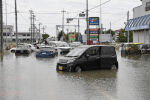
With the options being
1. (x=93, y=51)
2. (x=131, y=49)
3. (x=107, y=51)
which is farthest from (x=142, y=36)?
(x=93, y=51)

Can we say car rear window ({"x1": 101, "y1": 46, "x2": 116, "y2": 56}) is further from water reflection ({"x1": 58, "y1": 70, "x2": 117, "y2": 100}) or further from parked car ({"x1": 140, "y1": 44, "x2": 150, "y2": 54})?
parked car ({"x1": 140, "y1": 44, "x2": 150, "y2": 54})

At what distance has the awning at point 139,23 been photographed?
37297 millimetres

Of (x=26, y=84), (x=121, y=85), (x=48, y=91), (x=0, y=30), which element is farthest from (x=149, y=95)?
(x=0, y=30)

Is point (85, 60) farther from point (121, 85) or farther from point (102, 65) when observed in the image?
point (121, 85)

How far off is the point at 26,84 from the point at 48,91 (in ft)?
6.23

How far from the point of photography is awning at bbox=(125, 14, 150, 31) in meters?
37.3

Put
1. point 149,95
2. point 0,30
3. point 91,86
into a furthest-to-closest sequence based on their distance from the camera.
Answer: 1. point 0,30
2. point 91,86
3. point 149,95

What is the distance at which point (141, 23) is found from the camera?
39625 mm

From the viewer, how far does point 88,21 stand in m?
39.7

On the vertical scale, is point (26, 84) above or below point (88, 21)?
below

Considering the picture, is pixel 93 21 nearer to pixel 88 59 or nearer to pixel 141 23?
pixel 141 23

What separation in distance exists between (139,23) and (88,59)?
27.9 meters

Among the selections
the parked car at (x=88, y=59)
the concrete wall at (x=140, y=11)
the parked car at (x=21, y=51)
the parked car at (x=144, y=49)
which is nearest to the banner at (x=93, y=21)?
the concrete wall at (x=140, y=11)

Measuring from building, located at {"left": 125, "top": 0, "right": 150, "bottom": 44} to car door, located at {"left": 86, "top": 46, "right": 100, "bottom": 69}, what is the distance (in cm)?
2289
